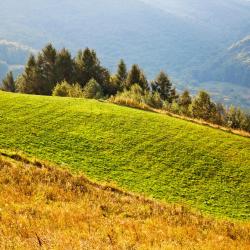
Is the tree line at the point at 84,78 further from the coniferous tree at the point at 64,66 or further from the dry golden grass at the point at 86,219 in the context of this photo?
the dry golden grass at the point at 86,219

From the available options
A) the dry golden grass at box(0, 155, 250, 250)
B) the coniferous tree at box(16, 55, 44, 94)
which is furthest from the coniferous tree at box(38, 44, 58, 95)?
the dry golden grass at box(0, 155, 250, 250)

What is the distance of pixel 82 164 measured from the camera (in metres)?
21.6

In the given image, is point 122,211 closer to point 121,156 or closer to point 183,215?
point 183,215

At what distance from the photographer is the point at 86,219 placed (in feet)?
41.1

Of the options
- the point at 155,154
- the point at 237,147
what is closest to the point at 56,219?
the point at 155,154

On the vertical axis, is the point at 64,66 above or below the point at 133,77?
above

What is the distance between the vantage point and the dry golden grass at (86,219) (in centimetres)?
1038

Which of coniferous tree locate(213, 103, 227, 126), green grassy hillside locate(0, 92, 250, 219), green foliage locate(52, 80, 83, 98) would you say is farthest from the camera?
coniferous tree locate(213, 103, 227, 126)

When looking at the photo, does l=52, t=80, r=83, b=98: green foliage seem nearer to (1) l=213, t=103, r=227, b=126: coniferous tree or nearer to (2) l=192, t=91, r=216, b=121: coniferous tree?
(1) l=213, t=103, r=227, b=126: coniferous tree

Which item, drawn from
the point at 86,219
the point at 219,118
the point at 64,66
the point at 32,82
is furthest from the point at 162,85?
the point at 86,219

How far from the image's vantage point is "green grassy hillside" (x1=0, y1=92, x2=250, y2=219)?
20906 millimetres

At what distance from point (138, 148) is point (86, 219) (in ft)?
43.5

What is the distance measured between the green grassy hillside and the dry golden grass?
12.5 ft

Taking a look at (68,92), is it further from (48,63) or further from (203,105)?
(48,63)
